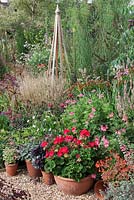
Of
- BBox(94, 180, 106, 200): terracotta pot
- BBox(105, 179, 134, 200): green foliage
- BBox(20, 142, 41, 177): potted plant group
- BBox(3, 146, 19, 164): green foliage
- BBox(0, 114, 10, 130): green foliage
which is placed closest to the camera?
BBox(105, 179, 134, 200): green foliage

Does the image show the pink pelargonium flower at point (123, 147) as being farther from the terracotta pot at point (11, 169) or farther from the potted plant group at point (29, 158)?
the terracotta pot at point (11, 169)

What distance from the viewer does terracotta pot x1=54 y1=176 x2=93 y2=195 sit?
11.7ft

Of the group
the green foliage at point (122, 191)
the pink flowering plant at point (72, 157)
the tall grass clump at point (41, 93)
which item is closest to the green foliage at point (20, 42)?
the tall grass clump at point (41, 93)

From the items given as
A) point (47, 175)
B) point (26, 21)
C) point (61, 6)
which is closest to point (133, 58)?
point (47, 175)

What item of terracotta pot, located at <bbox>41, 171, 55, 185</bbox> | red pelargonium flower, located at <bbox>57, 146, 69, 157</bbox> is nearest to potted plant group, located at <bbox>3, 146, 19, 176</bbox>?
terracotta pot, located at <bbox>41, 171, 55, 185</bbox>

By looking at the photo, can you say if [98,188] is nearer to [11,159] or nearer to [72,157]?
[72,157]

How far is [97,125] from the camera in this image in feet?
12.8

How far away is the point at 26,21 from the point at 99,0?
381 inches

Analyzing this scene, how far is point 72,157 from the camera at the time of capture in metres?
3.58

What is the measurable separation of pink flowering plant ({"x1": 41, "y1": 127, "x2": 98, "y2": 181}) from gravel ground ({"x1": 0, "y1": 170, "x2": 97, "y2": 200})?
0.22 meters

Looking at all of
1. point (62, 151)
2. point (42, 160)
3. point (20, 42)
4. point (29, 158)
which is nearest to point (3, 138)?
point (29, 158)

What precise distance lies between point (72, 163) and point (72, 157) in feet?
0.25

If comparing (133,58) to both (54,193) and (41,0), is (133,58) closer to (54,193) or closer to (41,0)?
(54,193)

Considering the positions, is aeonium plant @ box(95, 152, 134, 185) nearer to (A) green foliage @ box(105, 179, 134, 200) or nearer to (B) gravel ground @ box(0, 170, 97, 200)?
(A) green foliage @ box(105, 179, 134, 200)
